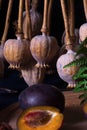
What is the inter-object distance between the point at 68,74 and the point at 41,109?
0.14m

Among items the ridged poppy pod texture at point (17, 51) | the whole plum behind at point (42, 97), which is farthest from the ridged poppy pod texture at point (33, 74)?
the whole plum behind at point (42, 97)

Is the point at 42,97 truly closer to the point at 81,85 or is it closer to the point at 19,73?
Result: the point at 81,85

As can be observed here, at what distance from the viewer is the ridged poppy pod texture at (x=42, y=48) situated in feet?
2.48

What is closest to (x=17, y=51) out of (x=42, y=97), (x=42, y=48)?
(x=42, y=48)

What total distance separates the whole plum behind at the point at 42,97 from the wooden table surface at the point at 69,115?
1.2 inches

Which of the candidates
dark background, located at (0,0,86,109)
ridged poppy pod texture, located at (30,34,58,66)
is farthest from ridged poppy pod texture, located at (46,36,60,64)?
dark background, located at (0,0,86,109)

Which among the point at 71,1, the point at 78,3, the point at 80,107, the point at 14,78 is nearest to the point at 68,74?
the point at 80,107

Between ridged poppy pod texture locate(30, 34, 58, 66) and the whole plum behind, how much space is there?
12 centimetres

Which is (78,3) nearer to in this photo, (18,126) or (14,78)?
(14,78)

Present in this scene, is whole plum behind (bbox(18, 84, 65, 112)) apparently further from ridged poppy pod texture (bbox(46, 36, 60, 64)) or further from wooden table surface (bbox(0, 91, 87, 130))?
ridged poppy pod texture (bbox(46, 36, 60, 64))

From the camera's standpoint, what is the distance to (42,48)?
0.76 metres

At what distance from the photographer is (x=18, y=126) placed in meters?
0.58

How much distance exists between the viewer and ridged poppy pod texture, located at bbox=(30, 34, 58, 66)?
2.48 ft

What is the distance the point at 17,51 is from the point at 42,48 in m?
0.06
